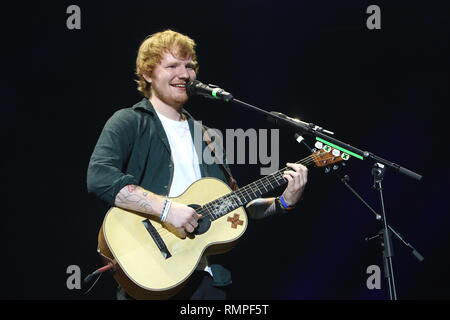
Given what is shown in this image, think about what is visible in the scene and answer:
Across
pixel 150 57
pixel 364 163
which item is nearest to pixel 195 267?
pixel 150 57

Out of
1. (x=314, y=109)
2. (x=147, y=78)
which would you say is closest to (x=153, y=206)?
(x=147, y=78)

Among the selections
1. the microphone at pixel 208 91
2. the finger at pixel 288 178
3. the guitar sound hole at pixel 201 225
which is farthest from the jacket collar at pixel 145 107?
the finger at pixel 288 178

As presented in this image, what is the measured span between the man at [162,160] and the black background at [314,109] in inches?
32.8

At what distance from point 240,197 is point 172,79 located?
2.68ft

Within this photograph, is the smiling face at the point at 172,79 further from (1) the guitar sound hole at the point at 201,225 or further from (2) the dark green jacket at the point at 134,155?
(1) the guitar sound hole at the point at 201,225

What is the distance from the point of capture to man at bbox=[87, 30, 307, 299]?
2498 millimetres

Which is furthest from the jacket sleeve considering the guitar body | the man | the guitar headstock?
the guitar headstock

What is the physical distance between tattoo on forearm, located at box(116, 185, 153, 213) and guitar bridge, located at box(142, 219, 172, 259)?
0.31 ft

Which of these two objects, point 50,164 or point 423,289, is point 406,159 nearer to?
point 423,289

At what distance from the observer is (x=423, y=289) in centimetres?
402

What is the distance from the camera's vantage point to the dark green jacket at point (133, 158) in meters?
2.49

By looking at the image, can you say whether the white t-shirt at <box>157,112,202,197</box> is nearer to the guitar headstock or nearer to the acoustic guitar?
the acoustic guitar

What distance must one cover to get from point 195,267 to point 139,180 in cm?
59
